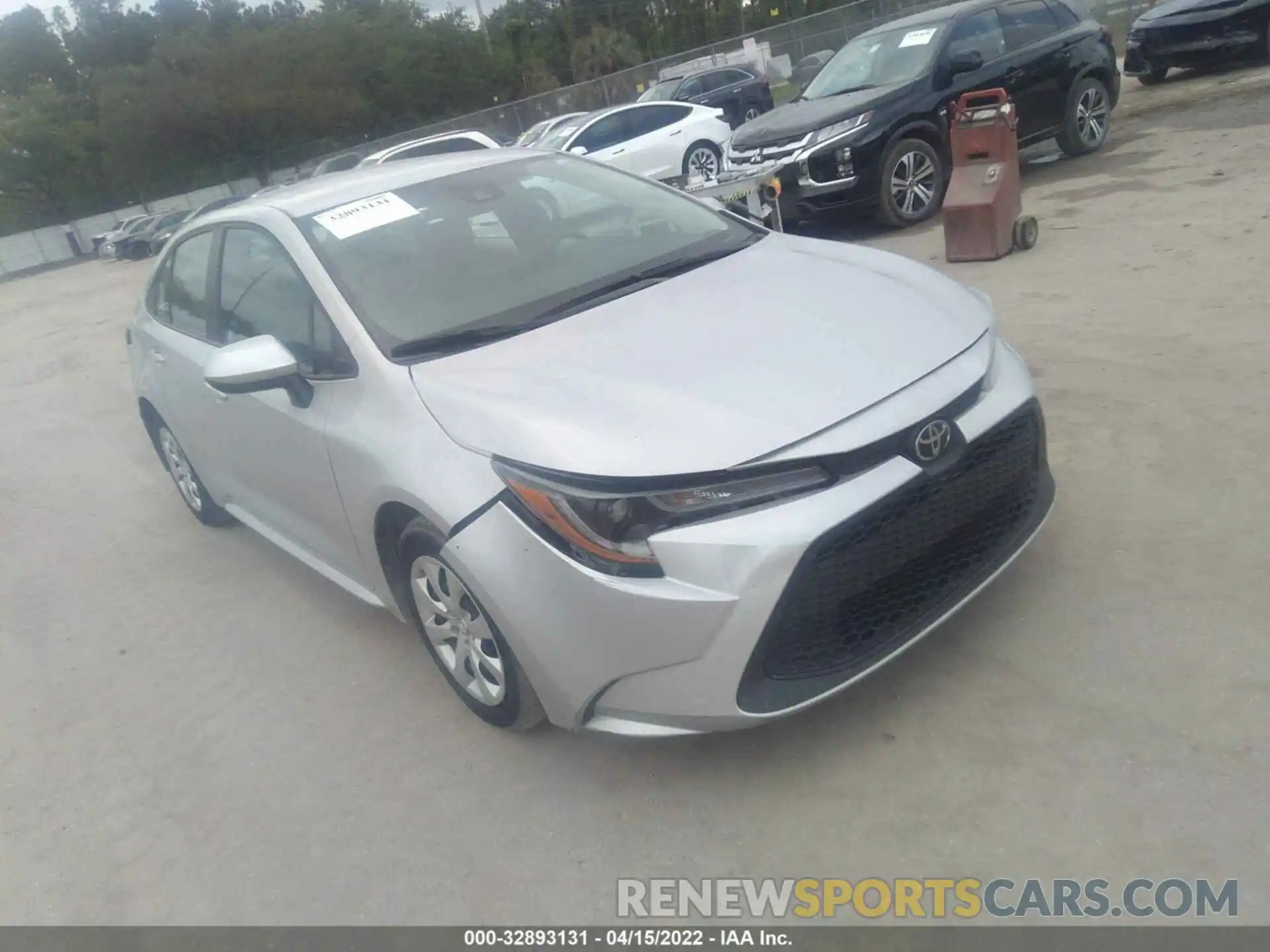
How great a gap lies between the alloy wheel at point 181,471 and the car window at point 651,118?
34.1 feet

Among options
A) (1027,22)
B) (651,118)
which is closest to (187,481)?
(1027,22)

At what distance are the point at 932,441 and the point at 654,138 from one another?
12707 millimetres

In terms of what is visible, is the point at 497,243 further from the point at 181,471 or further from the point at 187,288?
the point at 181,471

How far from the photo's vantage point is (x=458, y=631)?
3250 millimetres

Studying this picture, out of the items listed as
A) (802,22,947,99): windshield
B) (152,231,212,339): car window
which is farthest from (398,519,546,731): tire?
(802,22,947,99): windshield

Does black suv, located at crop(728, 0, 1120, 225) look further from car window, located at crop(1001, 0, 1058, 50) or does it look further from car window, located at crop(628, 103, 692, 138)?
car window, located at crop(628, 103, 692, 138)

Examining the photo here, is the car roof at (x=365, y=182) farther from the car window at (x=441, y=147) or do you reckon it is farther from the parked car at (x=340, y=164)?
the parked car at (x=340, y=164)

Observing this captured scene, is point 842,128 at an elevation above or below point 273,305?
below

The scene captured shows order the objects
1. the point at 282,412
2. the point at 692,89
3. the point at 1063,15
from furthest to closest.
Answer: the point at 692,89 < the point at 1063,15 < the point at 282,412

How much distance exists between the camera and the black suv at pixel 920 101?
8961 millimetres

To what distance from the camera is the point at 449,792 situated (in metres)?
3.18

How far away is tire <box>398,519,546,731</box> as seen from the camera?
3.06m

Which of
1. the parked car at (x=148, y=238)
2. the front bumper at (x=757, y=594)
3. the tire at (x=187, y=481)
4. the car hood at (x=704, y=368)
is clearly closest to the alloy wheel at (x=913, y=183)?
the car hood at (x=704, y=368)

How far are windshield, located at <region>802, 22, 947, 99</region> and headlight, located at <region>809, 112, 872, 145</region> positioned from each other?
75 cm
